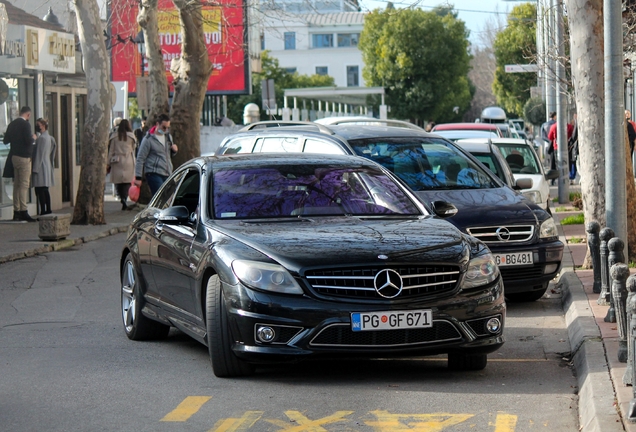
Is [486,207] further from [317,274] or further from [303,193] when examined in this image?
[317,274]

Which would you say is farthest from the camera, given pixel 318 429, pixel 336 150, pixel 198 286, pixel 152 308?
pixel 336 150

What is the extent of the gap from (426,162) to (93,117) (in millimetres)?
10389

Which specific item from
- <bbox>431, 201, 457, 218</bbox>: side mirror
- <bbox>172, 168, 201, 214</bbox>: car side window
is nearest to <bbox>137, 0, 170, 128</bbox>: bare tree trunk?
<bbox>172, 168, 201, 214</bbox>: car side window

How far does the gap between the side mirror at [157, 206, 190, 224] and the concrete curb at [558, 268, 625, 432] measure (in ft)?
9.65

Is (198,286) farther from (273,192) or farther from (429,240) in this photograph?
(429,240)

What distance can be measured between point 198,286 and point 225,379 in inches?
26.4

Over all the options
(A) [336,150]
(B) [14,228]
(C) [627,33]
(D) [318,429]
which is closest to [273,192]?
(D) [318,429]

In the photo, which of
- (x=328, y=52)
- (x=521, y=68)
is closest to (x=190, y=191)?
(x=521, y=68)

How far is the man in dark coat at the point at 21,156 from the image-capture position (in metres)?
21.6

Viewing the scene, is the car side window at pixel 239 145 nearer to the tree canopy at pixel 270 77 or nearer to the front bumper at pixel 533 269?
the front bumper at pixel 533 269

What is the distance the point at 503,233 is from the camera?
430 inches

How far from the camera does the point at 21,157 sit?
21.8 m

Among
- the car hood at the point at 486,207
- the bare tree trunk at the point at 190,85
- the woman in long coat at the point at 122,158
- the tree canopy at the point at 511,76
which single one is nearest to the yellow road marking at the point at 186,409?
the car hood at the point at 486,207

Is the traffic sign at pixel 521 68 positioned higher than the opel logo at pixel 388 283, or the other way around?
the traffic sign at pixel 521 68
